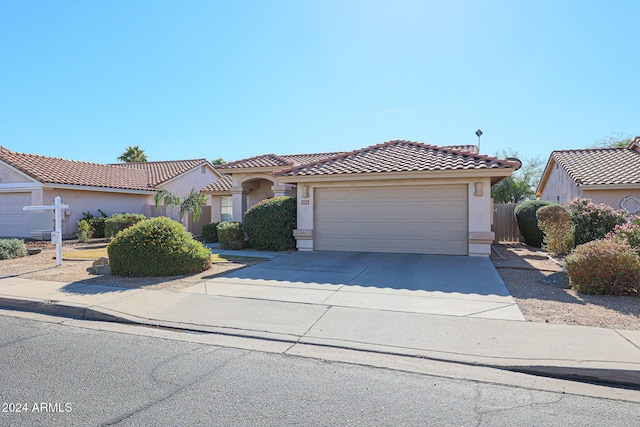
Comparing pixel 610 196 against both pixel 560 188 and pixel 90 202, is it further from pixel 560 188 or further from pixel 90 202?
pixel 90 202

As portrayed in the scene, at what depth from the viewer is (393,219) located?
1340cm

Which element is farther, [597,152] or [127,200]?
[127,200]

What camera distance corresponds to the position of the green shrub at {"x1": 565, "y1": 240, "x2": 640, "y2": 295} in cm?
739

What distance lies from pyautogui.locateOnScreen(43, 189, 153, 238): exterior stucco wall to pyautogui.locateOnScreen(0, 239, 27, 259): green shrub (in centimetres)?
606

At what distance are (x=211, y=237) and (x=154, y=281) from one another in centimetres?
962

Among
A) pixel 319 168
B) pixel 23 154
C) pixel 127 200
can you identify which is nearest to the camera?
pixel 319 168

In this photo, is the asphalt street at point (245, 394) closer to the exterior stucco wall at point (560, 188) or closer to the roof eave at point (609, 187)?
the roof eave at point (609, 187)

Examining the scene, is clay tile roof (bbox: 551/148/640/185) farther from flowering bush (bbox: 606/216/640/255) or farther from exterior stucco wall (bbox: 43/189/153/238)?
exterior stucco wall (bbox: 43/189/153/238)

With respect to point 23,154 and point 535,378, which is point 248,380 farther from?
point 23,154

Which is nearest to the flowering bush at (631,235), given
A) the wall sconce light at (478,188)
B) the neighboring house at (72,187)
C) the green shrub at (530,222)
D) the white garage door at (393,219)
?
the wall sconce light at (478,188)

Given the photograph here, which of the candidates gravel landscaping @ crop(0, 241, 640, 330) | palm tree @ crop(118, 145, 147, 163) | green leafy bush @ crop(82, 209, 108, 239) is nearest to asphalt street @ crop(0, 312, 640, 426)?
gravel landscaping @ crop(0, 241, 640, 330)

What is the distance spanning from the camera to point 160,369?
172 inches

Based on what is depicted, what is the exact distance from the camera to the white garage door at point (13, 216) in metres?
20.5

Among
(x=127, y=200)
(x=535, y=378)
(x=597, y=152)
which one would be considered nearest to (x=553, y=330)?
(x=535, y=378)
